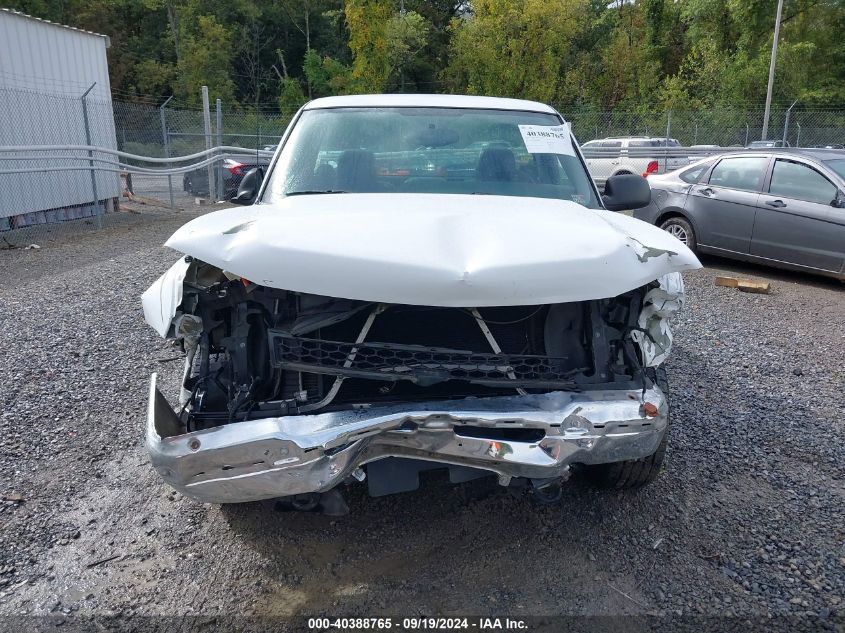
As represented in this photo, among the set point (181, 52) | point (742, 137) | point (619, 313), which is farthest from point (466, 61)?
point (619, 313)

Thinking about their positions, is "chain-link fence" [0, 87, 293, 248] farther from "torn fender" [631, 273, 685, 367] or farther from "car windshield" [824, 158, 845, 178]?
"torn fender" [631, 273, 685, 367]

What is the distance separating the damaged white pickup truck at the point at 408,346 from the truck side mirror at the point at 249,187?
94 centimetres

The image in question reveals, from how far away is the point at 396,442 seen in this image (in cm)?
255

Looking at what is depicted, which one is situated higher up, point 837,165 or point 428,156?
point 428,156

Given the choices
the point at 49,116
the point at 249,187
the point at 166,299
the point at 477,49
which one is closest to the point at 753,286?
the point at 249,187

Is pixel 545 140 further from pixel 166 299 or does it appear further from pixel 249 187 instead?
pixel 166 299

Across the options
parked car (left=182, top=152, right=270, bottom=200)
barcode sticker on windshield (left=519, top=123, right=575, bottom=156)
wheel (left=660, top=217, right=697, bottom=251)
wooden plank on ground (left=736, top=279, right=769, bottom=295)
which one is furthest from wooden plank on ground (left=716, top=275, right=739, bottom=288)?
parked car (left=182, top=152, right=270, bottom=200)

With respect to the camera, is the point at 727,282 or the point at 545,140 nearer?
the point at 545,140

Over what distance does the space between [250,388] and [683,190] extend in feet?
27.7

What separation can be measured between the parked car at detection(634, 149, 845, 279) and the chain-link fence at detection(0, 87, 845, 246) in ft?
20.4

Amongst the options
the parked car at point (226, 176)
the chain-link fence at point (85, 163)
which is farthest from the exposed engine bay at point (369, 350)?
the parked car at point (226, 176)

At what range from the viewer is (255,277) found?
2.56m

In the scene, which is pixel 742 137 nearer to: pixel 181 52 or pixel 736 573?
pixel 736 573

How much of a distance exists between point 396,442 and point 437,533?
0.89 metres
